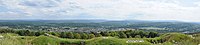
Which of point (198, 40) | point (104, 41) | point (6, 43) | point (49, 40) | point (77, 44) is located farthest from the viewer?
point (77, 44)

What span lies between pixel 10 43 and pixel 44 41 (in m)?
7.69

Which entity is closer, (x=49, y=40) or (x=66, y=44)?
(x=49, y=40)

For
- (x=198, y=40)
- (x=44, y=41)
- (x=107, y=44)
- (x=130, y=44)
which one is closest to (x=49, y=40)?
(x=44, y=41)

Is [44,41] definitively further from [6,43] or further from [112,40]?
[6,43]

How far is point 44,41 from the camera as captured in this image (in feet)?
56.6

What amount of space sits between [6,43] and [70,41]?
1064 cm

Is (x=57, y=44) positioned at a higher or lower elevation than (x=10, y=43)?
lower

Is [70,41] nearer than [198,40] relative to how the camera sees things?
No

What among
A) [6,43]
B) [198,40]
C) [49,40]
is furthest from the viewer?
[49,40]

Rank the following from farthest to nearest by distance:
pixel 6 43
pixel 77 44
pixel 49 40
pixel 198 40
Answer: pixel 77 44
pixel 49 40
pixel 198 40
pixel 6 43

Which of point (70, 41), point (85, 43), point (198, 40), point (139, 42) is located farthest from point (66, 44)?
point (198, 40)

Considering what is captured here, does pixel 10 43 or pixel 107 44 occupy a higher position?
pixel 10 43

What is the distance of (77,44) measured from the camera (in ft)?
65.2

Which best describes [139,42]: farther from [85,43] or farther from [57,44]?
[57,44]
